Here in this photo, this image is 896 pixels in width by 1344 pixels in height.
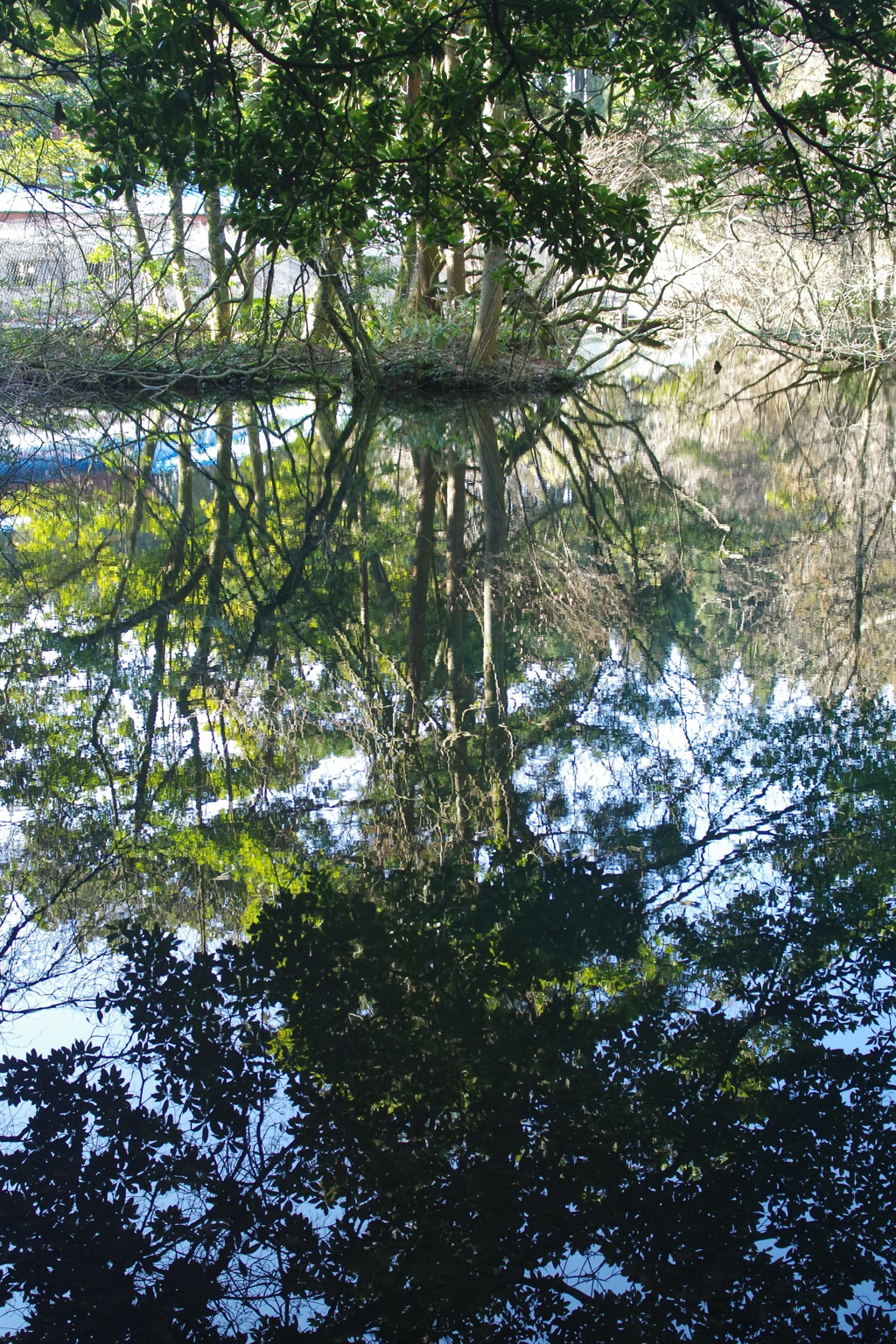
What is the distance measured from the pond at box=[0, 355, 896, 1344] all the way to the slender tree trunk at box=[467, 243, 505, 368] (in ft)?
23.1

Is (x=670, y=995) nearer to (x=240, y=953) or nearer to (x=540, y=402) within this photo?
(x=240, y=953)

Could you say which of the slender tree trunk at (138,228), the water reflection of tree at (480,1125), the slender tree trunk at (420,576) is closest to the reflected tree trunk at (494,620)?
the slender tree trunk at (420,576)

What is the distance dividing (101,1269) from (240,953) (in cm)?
88

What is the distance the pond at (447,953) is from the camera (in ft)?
5.51

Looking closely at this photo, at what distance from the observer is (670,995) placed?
235 centimetres

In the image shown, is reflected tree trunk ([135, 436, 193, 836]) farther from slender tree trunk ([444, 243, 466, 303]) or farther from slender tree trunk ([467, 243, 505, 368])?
slender tree trunk ([444, 243, 466, 303])

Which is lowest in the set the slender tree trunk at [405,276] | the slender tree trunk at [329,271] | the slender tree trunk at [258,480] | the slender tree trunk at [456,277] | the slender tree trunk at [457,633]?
the slender tree trunk at [457,633]

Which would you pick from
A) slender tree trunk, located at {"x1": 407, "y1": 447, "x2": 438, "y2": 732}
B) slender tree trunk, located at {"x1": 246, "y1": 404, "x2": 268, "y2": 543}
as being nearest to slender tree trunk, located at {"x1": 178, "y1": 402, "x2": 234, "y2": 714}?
Result: slender tree trunk, located at {"x1": 246, "y1": 404, "x2": 268, "y2": 543}

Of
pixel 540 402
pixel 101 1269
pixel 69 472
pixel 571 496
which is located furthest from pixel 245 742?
pixel 540 402

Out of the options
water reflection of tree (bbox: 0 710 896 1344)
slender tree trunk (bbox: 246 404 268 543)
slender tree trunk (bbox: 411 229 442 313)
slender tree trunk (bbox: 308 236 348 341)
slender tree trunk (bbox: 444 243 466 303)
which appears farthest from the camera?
slender tree trunk (bbox: 411 229 442 313)

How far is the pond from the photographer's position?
5.51 feet

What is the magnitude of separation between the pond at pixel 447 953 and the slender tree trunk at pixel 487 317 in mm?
7040

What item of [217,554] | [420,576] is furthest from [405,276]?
[420,576]

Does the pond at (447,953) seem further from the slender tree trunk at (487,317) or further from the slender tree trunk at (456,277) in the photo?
the slender tree trunk at (456,277)
